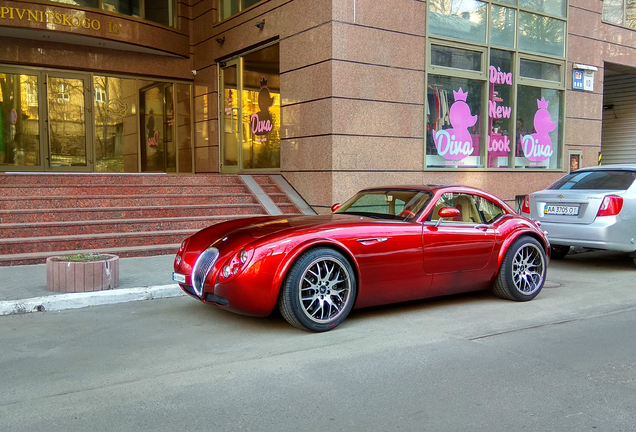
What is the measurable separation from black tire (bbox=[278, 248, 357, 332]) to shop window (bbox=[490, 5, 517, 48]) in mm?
10046

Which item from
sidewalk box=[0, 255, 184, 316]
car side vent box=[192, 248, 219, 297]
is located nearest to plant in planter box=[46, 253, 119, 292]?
sidewalk box=[0, 255, 184, 316]

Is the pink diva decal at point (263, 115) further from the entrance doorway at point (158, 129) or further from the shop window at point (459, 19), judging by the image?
the entrance doorway at point (158, 129)

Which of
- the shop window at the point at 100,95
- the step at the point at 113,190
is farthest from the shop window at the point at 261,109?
the shop window at the point at 100,95

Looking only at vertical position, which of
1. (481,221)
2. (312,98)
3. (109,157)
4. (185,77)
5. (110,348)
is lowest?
(110,348)

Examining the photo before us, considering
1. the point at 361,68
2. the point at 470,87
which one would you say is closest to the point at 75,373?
the point at 361,68

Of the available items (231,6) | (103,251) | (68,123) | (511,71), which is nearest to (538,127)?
(511,71)

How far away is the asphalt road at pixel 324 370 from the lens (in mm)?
3279

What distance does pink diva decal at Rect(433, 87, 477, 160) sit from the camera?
41.4ft

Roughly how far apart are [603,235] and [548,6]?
851cm

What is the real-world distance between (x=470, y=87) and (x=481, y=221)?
751 centimetres

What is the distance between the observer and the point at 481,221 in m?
6.42

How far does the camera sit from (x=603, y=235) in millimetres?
8156

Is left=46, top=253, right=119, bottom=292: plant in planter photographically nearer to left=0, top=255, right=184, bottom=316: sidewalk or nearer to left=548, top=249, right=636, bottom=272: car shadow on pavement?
left=0, top=255, right=184, bottom=316: sidewalk

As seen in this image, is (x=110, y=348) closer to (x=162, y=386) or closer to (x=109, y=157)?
(x=162, y=386)
